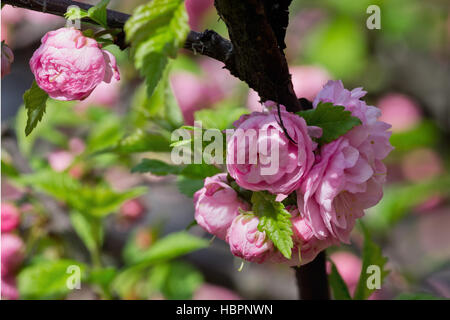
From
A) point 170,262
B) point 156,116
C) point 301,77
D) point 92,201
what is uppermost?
point 301,77

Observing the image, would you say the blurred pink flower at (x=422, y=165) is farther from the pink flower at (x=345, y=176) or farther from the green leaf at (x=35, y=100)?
the green leaf at (x=35, y=100)

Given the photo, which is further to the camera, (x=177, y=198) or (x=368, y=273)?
(x=177, y=198)

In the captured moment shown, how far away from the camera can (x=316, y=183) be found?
459 millimetres

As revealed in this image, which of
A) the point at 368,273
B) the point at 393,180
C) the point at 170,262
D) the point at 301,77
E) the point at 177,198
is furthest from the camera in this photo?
the point at 393,180

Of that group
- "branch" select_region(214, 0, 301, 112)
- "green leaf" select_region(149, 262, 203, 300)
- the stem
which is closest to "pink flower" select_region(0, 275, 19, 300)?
"green leaf" select_region(149, 262, 203, 300)

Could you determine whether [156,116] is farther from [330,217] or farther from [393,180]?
[393,180]

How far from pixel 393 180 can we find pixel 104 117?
1.16m

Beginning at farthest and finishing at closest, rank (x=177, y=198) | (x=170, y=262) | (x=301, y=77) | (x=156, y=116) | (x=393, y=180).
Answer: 1. (x=393, y=180)
2. (x=177, y=198)
3. (x=301, y=77)
4. (x=170, y=262)
5. (x=156, y=116)

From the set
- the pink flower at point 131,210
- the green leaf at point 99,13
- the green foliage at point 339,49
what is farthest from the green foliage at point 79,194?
the green foliage at point 339,49

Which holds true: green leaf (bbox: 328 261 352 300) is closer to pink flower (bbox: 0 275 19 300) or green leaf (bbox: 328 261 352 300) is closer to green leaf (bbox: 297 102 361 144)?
green leaf (bbox: 297 102 361 144)

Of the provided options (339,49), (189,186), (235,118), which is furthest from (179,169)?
(339,49)

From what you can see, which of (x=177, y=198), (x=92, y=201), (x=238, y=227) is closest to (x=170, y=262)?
(x=92, y=201)

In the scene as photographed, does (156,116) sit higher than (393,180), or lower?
higher

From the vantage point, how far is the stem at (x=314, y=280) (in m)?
0.60
